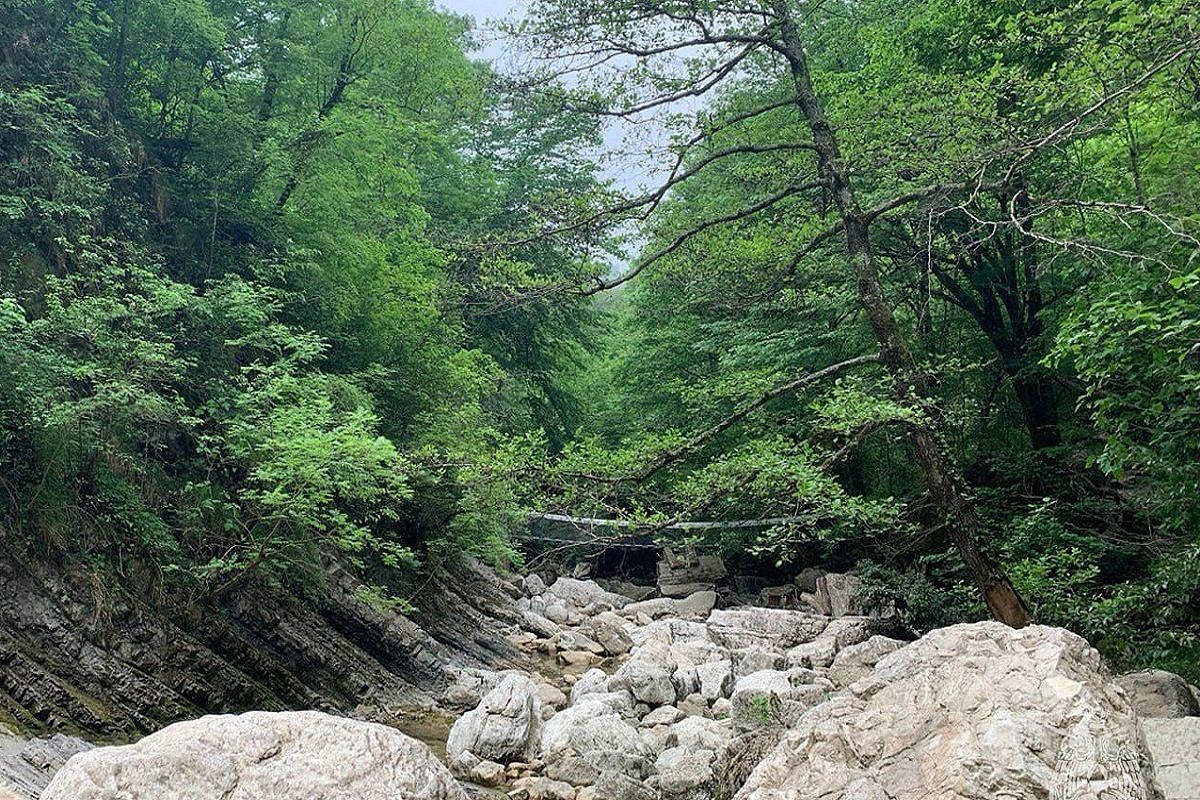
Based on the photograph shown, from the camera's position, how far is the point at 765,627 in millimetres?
15578

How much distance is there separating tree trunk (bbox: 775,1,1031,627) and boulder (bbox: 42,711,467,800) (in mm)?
5060

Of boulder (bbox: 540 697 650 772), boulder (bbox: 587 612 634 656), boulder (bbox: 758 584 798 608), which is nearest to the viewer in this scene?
boulder (bbox: 540 697 650 772)

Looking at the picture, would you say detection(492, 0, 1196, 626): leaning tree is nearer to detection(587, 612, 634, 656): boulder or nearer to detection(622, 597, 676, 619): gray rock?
detection(587, 612, 634, 656): boulder

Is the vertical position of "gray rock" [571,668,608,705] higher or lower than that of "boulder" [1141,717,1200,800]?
lower

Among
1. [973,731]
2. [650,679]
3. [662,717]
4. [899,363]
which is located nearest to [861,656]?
[650,679]

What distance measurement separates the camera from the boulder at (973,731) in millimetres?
3027

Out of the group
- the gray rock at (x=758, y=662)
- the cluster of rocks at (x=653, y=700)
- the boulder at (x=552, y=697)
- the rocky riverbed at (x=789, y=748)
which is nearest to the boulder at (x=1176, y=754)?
the rocky riverbed at (x=789, y=748)

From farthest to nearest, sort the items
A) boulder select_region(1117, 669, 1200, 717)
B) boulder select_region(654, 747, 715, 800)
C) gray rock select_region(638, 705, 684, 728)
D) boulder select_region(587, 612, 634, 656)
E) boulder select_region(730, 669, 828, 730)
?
boulder select_region(587, 612, 634, 656) < gray rock select_region(638, 705, 684, 728) < boulder select_region(730, 669, 828, 730) < boulder select_region(654, 747, 715, 800) < boulder select_region(1117, 669, 1200, 717)

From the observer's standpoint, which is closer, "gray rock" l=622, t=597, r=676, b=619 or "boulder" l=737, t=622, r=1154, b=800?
"boulder" l=737, t=622, r=1154, b=800

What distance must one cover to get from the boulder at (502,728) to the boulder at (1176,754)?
6209 millimetres

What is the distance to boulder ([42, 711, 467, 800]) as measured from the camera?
13.0 ft

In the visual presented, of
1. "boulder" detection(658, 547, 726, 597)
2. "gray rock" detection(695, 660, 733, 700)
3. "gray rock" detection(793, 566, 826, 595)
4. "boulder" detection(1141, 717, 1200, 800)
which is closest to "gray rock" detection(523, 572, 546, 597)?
"boulder" detection(658, 547, 726, 597)

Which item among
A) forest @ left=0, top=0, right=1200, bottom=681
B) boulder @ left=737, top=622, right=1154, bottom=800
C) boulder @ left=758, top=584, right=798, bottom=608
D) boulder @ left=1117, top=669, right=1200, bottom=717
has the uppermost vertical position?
forest @ left=0, top=0, right=1200, bottom=681

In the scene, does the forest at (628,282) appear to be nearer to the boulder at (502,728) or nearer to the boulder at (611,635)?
the boulder at (502,728)
